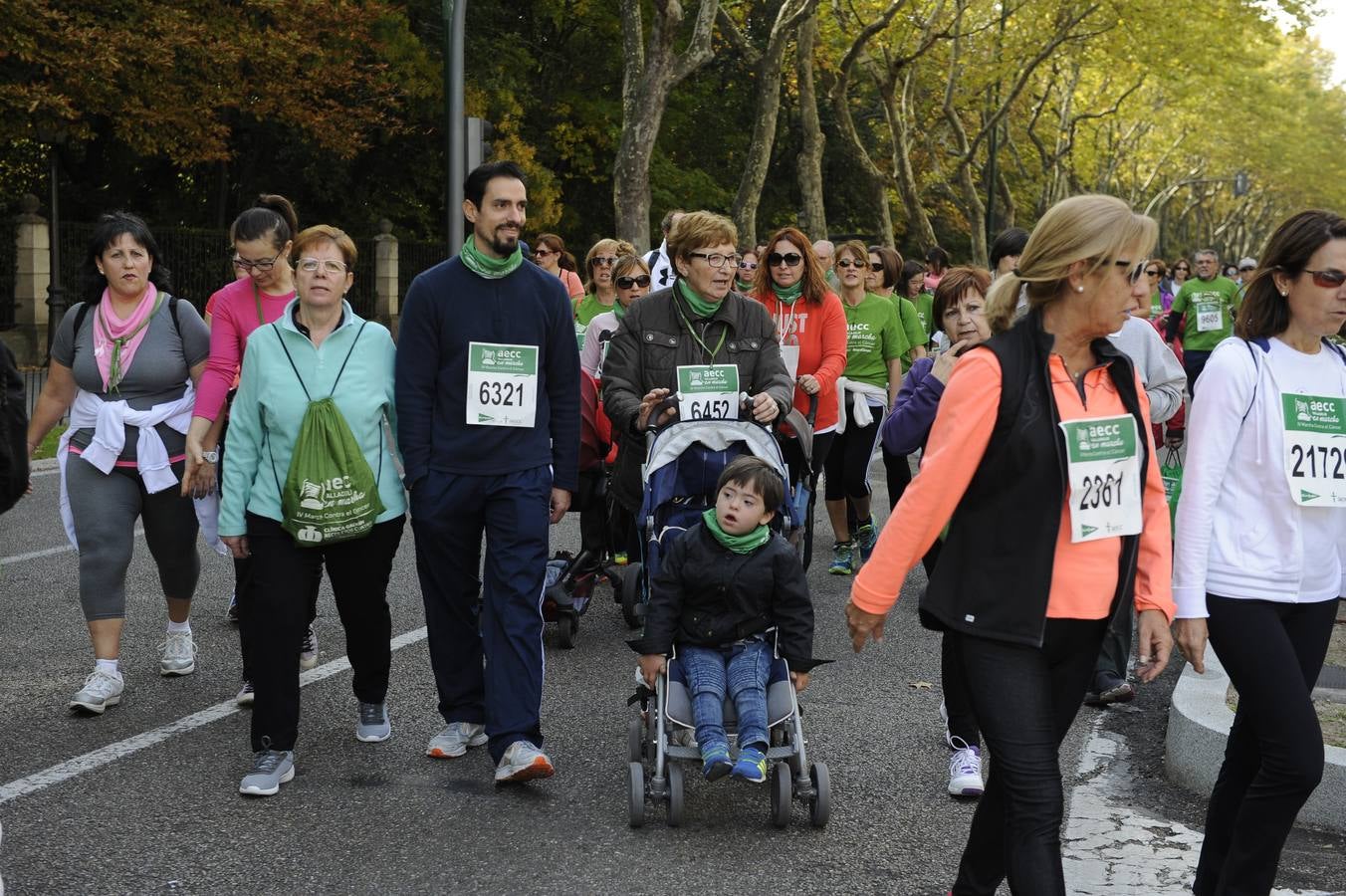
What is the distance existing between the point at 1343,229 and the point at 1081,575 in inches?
50.4

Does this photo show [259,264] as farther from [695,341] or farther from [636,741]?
[636,741]

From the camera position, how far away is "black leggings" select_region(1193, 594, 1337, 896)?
3.75m

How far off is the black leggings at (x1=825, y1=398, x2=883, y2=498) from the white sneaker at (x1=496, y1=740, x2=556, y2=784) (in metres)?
4.64

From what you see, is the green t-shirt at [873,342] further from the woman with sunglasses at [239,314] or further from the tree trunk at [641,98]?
the tree trunk at [641,98]

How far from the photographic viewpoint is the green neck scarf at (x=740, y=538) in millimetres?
5223

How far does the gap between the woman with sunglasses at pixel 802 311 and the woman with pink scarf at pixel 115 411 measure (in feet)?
10.2

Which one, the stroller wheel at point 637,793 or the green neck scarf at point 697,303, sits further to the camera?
the green neck scarf at point 697,303

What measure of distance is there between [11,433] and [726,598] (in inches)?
89.6

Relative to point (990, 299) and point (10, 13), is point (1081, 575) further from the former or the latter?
point (10, 13)

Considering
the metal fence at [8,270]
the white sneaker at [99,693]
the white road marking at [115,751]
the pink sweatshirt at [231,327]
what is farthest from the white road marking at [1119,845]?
the metal fence at [8,270]

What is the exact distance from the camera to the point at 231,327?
6.22m

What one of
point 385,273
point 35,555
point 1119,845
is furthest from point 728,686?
point 385,273

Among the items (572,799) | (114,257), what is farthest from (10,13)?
(572,799)

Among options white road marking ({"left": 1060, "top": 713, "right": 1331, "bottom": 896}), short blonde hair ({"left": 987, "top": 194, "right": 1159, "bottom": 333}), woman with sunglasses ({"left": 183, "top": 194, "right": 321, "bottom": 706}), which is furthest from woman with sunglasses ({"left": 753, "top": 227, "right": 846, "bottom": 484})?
short blonde hair ({"left": 987, "top": 194, "right": 1159, "bottom": 333})
